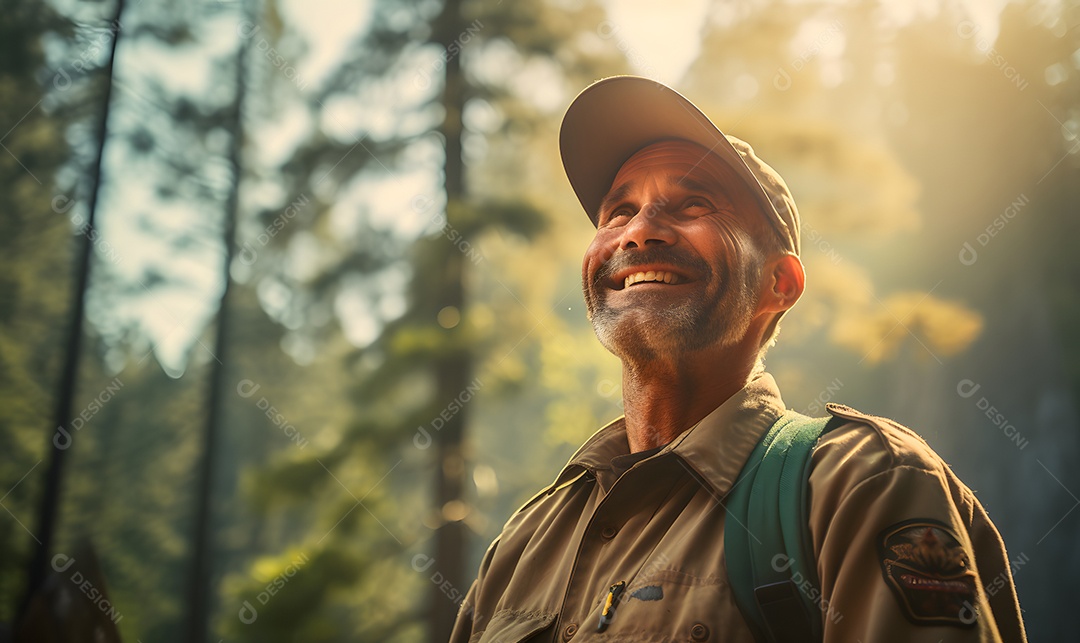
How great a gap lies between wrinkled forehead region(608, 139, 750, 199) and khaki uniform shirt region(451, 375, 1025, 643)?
61 cm

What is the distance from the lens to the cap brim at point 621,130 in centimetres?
242

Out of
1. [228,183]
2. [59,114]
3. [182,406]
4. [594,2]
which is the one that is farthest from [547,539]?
[182,406]

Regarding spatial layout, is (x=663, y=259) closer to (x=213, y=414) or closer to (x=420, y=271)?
(x=420, y=271)

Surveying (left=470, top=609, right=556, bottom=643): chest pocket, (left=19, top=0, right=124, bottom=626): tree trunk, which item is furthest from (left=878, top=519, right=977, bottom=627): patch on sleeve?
(left=19, top=0, right=124, bottom=626): tree trunk

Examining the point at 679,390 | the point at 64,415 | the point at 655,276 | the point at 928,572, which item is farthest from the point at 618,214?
the point at 64,415

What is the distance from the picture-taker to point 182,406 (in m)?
20.7

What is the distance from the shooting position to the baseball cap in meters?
2.43

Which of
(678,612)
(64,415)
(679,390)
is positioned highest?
(679,390)

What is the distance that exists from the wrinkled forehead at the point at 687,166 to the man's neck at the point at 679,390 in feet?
1.75

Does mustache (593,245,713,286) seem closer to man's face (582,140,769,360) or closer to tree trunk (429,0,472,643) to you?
man's face (582,140,769,360)

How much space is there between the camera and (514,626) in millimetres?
2094

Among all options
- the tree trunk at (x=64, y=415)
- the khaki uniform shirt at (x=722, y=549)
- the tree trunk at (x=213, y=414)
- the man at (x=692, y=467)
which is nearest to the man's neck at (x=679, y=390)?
the man at (x=692, y=467)

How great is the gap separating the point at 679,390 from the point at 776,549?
0.84 meters

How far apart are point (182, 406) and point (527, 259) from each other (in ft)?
48.5
